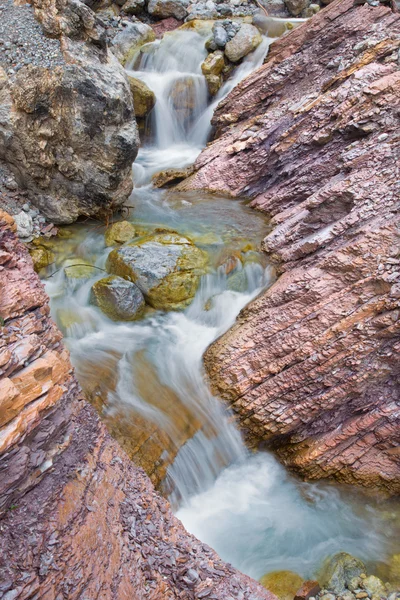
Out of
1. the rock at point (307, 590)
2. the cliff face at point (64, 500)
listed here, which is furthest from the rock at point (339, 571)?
the cliff face at point (64, 500)

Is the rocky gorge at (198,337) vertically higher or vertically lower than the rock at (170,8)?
lower

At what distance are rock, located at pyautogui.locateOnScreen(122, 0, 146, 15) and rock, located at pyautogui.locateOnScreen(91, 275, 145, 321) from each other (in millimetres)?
14525

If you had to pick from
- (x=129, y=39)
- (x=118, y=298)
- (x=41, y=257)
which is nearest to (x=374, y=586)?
(x=118, y=298)

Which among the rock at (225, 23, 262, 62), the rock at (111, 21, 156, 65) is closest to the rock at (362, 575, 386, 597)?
the rock at (225, 23, 262, 62)

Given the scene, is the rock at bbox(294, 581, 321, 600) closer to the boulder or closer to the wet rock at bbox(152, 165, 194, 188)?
the boulder

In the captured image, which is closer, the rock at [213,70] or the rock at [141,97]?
the rock at [141,97]

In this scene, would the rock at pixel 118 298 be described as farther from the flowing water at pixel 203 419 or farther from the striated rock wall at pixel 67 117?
the striated rock wall at pixel 67 117

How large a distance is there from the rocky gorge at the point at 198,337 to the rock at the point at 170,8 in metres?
8.57

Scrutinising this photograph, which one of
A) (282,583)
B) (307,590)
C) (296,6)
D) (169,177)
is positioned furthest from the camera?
(296,6)

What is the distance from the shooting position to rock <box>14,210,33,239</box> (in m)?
Result: 7.85

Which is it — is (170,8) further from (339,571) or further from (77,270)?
(339,571)

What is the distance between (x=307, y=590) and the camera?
4.78 metres

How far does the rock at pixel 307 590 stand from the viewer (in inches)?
186

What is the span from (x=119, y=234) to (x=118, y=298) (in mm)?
1866
